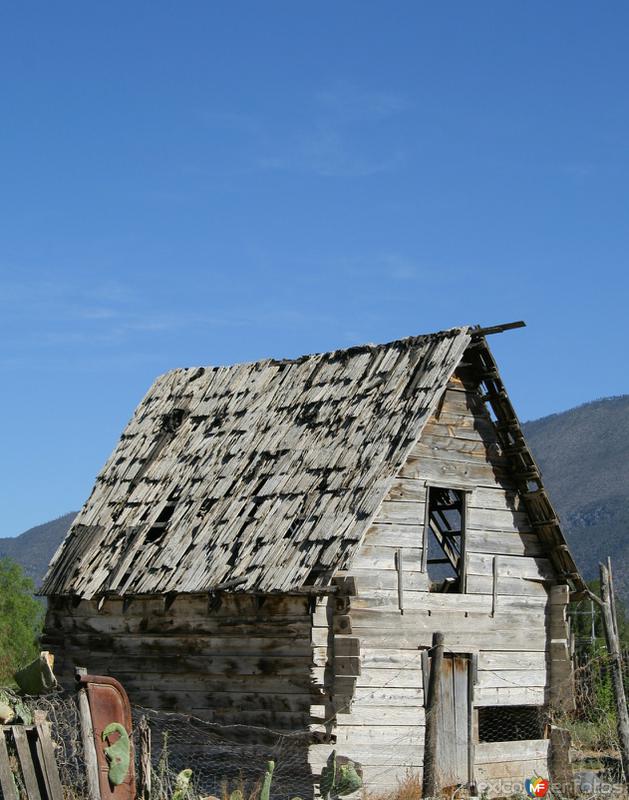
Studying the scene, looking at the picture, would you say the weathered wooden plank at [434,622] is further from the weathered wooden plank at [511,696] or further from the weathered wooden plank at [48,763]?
the weathered wooden plank at [48,763]

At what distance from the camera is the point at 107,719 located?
1241 centimetres

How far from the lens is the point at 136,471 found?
851 inches

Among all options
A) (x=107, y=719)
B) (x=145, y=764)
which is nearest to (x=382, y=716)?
(x=145, y=764)

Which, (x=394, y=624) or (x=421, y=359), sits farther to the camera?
(x=421, y=359)

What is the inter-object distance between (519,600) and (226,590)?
15.2ft

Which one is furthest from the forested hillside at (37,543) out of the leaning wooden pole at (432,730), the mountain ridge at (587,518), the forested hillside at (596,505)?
the leaning wooden pole at (432,730)

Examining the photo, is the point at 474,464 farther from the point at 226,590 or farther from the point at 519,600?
the point at 226,590

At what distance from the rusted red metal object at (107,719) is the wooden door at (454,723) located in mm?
6059

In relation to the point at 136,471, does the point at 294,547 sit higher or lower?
lower

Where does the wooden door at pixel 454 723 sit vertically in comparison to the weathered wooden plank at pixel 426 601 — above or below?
below

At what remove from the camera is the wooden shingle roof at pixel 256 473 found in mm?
17062

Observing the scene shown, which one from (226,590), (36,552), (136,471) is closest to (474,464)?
(226,590)

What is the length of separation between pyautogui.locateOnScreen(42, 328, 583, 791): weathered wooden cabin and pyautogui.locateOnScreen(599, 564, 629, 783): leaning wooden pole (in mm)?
2347

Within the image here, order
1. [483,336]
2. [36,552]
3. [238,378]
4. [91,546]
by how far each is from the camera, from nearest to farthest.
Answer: [483,336] → [91,546] → [238,378] → [36,552]
